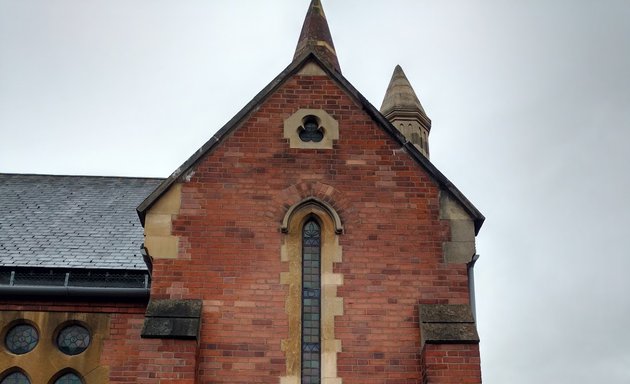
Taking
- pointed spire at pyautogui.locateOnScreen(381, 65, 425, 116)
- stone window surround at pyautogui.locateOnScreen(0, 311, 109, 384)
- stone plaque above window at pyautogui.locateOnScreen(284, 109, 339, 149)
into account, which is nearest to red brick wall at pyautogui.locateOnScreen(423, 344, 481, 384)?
stone plaque above window at pyautogui.locateOnScreen(284, 109, 339, 149)

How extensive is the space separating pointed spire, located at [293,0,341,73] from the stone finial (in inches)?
263

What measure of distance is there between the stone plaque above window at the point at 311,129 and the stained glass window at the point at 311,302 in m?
1.32

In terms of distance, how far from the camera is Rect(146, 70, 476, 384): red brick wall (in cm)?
1254

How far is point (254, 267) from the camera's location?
42.8 ft

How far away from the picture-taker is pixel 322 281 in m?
13.0

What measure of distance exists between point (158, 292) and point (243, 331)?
4.53ft

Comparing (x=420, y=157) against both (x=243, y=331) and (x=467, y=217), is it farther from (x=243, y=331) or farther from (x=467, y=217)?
(x=243, y=331)

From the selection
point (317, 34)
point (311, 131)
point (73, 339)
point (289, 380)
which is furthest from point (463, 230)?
point (317, 34)

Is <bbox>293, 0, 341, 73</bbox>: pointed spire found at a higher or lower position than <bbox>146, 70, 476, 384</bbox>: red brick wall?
higher

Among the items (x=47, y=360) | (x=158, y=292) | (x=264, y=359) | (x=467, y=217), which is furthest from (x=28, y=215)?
(x=467, y=217)

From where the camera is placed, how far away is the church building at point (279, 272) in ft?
40.8

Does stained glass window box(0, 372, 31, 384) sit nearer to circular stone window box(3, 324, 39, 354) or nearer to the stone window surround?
the stone window surround

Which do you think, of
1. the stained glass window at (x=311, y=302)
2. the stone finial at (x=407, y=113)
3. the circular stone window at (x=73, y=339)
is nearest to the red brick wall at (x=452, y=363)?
the stained glass window at (x=311, y=302)

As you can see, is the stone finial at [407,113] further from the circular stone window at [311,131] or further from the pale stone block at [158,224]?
the pale stone block at [158,224]
